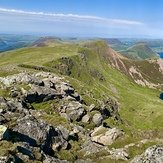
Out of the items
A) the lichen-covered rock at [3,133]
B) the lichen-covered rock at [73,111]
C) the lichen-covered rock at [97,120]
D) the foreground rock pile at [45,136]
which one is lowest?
the lichen-covered rock at [97,120]

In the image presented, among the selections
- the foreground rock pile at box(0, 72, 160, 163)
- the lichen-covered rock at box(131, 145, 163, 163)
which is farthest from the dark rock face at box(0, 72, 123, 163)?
the lichen-covered rock at box(131, 145, 163, 163)

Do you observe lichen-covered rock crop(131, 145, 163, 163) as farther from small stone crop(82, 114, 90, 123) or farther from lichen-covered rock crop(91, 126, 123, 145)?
small stone crop(82, 114, 90, 123)

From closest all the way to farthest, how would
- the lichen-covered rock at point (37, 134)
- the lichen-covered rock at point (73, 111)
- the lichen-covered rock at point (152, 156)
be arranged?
the lichen-covered rock at point (152, 156), the lichen-covered rock at point (37, 134), the lichen-covered rock at point (73, 111)

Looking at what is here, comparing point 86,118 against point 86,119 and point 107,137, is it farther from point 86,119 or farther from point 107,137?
point 107,137

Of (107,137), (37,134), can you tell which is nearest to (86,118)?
(107,137)

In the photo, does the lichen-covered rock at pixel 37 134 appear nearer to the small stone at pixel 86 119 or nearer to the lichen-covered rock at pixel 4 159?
the lichen-covered rock at pixel 4 159

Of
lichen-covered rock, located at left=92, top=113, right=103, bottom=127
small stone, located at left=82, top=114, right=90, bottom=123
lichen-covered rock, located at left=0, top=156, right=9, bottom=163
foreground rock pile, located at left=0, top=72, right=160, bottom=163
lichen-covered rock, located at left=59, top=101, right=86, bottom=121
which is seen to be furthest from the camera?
lichen-covered rock, located at left=59, top=101, right=86, bottom=121

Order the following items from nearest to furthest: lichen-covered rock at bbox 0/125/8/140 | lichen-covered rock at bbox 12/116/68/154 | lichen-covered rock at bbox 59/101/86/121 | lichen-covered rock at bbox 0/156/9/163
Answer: lichen-covered rock at bbox 0/156/9/163 → lichen-covered rock at bbox 0/125/8/140 → lichen-covered rock at bbox 12/116/68/154 → lichen-covered rock at bbox 59/101/86/121

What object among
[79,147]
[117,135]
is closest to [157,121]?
[117,135]

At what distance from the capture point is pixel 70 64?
195750mm

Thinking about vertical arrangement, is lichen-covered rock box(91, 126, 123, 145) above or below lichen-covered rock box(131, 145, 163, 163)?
below

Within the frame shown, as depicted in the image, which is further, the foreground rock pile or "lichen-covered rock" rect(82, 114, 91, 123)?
"lichen-covered rock" rect(82, 114, 91, 123)

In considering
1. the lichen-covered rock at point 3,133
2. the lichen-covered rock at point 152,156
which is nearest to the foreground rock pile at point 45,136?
the lichen-covered rock at point 3,133

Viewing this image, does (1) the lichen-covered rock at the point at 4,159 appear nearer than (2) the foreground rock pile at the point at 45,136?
Yes
